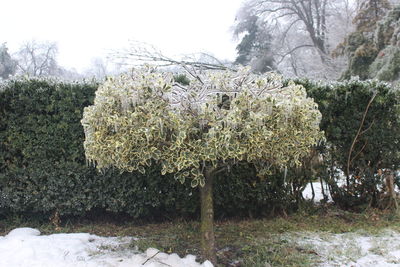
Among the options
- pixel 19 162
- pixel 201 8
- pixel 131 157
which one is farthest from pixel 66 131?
pixel 201 8

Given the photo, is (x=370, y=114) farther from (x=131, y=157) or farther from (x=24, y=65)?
(x=24, y=65)

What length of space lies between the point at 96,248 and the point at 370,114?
3.83 meters

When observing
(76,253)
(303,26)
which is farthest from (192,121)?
(303,26)

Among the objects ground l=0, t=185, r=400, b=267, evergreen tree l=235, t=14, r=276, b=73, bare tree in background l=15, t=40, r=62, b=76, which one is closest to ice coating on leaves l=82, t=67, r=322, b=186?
ground l=0, t=185, r=400, b=267

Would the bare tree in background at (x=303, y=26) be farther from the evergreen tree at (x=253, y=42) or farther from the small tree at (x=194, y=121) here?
the small tree at (x=194, y=121)

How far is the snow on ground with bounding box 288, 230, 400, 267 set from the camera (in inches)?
119

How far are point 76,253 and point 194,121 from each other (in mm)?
1886

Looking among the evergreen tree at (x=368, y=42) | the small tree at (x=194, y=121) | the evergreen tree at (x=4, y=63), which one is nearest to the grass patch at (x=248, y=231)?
the small tree at (x=194, y=121)

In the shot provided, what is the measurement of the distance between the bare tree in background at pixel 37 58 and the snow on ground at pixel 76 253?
2026 centimetres

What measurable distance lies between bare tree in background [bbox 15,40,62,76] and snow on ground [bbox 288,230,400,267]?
21507 millimetres

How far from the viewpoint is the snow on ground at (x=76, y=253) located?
9.57 ft

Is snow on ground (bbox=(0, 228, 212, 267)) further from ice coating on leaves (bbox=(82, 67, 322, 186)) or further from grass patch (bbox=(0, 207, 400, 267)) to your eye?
ice coating on leaves (bbox=(82, 67, 322, 186))

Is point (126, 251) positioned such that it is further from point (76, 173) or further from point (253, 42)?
point (253, 42)

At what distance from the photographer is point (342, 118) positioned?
14.3ft
